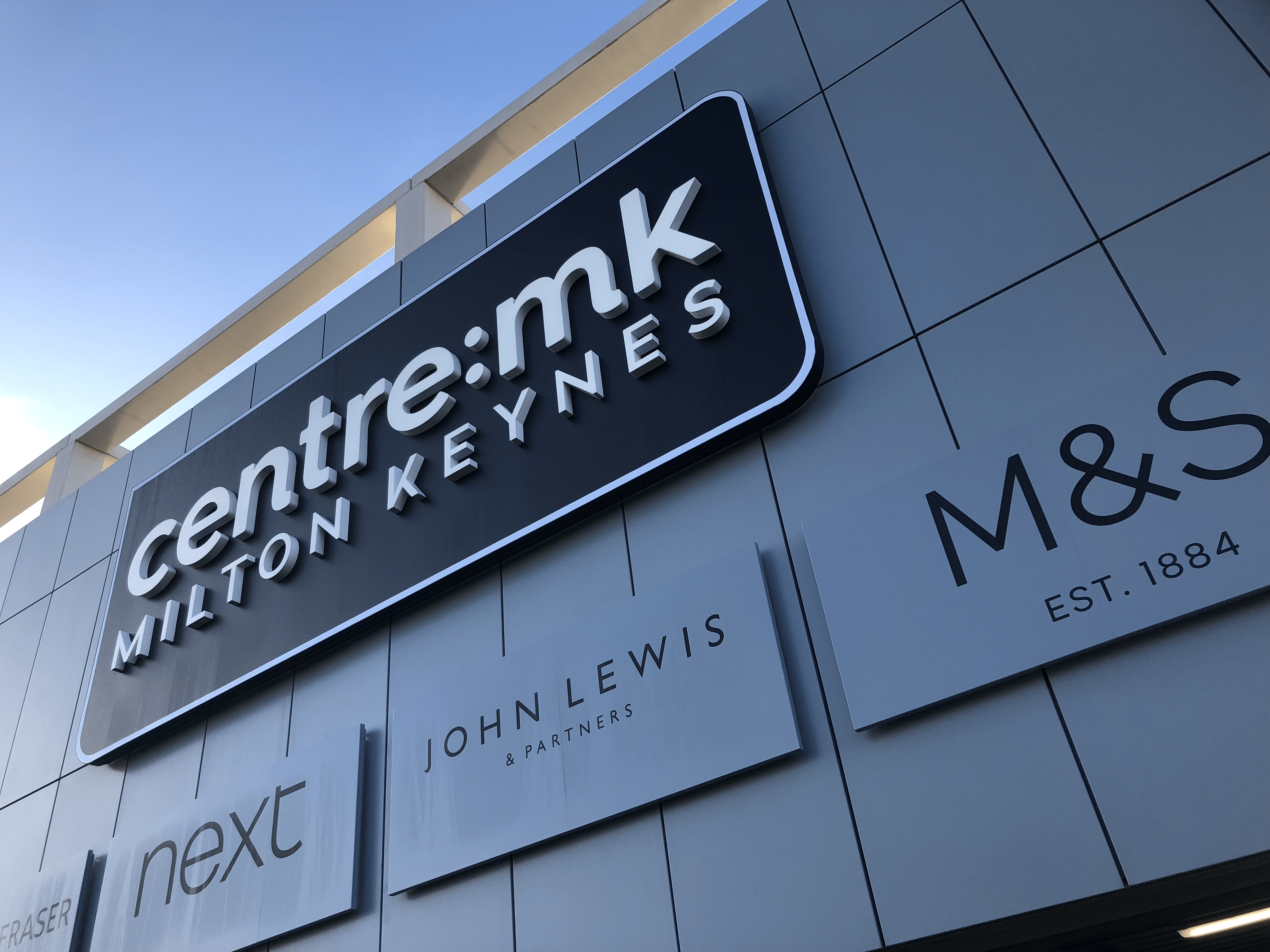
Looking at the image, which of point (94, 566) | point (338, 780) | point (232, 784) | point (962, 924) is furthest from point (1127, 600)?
point (94, 566)

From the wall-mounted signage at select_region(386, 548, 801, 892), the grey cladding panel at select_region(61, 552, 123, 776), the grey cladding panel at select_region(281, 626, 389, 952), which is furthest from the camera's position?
the grey cladding panel at select_region(61, 552, 123, 776)

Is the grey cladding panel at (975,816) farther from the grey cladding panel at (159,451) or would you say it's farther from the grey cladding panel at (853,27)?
the grey cladding panel at (159,451)

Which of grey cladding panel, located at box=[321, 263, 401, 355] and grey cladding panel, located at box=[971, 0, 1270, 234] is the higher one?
grey cladding panel, located at box=[321, 263, 401, 355]

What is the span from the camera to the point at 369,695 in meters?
5.45

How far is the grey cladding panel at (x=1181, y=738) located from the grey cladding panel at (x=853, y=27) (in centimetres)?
378

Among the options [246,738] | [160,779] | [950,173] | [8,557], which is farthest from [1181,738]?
[8,557]

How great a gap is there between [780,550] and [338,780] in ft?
9.18

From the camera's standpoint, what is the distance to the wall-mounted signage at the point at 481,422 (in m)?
4.91

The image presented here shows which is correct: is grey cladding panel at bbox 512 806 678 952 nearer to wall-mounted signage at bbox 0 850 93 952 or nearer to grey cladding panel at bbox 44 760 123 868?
wall-mounted signage at bbox 0 850 93 952

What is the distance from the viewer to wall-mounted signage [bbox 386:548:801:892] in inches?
155

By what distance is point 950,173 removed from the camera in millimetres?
4680

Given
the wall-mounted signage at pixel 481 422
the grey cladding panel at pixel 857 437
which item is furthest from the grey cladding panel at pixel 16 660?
the grey cladding panel at pixel 857 437

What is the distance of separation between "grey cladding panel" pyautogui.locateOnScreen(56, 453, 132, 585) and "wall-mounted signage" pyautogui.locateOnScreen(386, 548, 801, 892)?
16.1 feet

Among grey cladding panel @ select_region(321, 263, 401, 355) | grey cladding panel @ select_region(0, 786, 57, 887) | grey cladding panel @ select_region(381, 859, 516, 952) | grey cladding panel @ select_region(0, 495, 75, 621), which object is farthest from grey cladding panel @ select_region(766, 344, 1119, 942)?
grey cladding panel @ select_region(0, 495, 75, 621)
